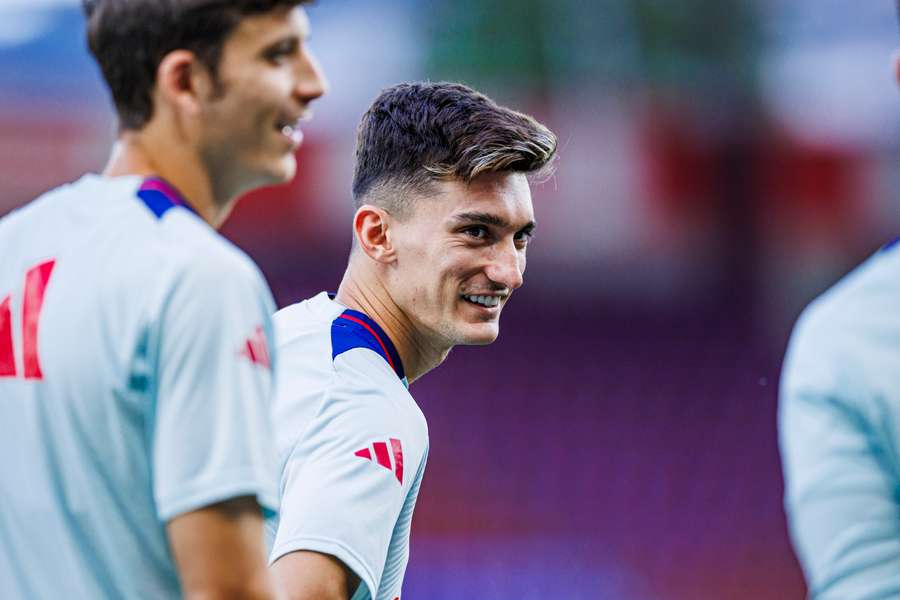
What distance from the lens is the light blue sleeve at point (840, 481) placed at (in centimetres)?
143

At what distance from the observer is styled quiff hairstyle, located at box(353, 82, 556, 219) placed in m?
2.90

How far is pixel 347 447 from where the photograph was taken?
7.70ft

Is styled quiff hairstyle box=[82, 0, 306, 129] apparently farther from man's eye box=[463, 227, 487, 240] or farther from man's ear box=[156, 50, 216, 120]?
man's eye box=[463, 227, 487, 240]

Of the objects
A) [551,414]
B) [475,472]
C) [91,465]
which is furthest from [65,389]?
[551,414]

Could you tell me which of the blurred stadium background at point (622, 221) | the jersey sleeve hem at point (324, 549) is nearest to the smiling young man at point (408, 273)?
the jersey sleeve hem at point (324, 549)

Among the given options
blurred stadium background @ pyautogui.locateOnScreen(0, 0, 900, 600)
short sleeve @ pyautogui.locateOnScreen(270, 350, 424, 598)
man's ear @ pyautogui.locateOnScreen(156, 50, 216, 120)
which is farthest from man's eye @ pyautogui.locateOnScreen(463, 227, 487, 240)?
blurred stadium background @ pyautogui.locateOnScreen(0, 0, 900, 600)

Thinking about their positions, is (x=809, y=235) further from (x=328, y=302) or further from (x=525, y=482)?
(x=328, y=302)

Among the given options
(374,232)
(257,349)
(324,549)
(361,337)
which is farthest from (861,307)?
(374,232)

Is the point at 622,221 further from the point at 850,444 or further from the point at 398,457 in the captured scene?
the point at 850,444

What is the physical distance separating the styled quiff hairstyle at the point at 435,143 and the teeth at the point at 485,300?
0.26m

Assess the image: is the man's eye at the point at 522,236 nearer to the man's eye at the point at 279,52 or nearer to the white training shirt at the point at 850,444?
the man's eye at the point at 279,52

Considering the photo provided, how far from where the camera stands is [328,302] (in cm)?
290

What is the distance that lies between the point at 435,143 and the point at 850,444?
1.67 m

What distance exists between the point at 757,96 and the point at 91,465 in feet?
32.8
